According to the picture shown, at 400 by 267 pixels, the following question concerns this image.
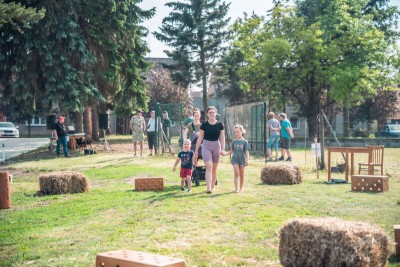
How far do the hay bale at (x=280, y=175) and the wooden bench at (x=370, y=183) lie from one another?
5.82 feet

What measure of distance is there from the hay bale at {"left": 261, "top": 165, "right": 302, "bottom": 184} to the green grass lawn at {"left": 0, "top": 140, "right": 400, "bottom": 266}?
0.32 meters

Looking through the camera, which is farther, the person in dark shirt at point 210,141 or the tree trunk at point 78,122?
the tree trunk at point 78,122


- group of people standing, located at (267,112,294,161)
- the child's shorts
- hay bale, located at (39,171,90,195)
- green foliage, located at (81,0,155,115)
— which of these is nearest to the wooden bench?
the child's shorts

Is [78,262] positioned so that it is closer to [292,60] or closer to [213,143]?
[213,143]

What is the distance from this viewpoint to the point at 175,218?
838 cm

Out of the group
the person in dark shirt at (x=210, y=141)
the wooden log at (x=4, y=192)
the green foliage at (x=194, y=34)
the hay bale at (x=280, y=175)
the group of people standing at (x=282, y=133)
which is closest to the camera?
the wooden log at (x=4, y=192)

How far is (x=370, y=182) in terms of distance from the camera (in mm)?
11883

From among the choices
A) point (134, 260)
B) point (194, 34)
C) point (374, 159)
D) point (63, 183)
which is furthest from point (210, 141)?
point (194, 34)

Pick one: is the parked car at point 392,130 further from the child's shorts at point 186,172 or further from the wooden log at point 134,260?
the wooden log at point 134,260

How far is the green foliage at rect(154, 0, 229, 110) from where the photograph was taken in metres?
47.7

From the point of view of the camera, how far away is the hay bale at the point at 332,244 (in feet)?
16.0

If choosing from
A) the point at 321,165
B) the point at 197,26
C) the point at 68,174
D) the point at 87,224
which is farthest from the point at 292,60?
the point at 87,224

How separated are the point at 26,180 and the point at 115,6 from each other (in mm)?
15116

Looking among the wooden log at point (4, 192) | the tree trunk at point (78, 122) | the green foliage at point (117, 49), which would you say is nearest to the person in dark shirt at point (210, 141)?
the wooden log at point (4, 192)
